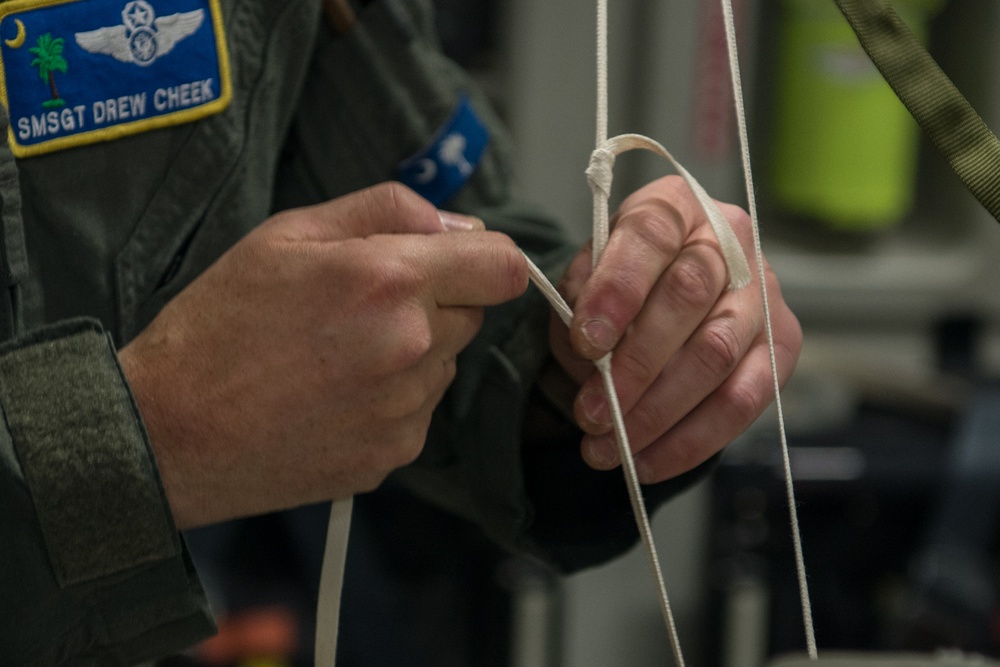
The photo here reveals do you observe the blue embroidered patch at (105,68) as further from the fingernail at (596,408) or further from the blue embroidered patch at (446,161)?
the fingernail at (596,408)

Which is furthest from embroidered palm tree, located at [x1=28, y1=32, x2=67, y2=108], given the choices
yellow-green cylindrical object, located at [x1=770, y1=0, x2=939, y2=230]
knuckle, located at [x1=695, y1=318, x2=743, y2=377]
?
yellow-green cylindrical object, located at [x1=770, y1=0, x2=939, y2=230]

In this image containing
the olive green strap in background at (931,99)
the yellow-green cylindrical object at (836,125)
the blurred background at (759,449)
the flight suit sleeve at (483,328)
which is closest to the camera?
the olive green strap in background at (931,99)

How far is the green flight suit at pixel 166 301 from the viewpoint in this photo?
49 cm

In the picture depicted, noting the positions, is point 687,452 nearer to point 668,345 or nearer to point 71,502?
point 668,345

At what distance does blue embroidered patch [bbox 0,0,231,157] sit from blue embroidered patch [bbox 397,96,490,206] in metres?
0.12

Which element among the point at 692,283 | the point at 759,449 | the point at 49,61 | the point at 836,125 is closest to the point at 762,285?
the point at 692,283

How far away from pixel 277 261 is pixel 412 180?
188 millimetres

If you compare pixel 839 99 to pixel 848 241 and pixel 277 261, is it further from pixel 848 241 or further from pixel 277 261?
pixel 277 261

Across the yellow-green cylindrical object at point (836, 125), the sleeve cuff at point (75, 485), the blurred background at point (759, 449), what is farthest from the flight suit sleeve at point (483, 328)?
the yellow-green cylindrical object at point (836, 125)

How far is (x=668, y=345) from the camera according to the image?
0.55 meters

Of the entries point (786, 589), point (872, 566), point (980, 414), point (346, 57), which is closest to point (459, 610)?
point (786, 589)

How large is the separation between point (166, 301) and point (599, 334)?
0.26 metres

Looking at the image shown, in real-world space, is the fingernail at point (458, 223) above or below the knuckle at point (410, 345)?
above

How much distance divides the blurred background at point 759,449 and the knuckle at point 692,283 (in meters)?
0.71
